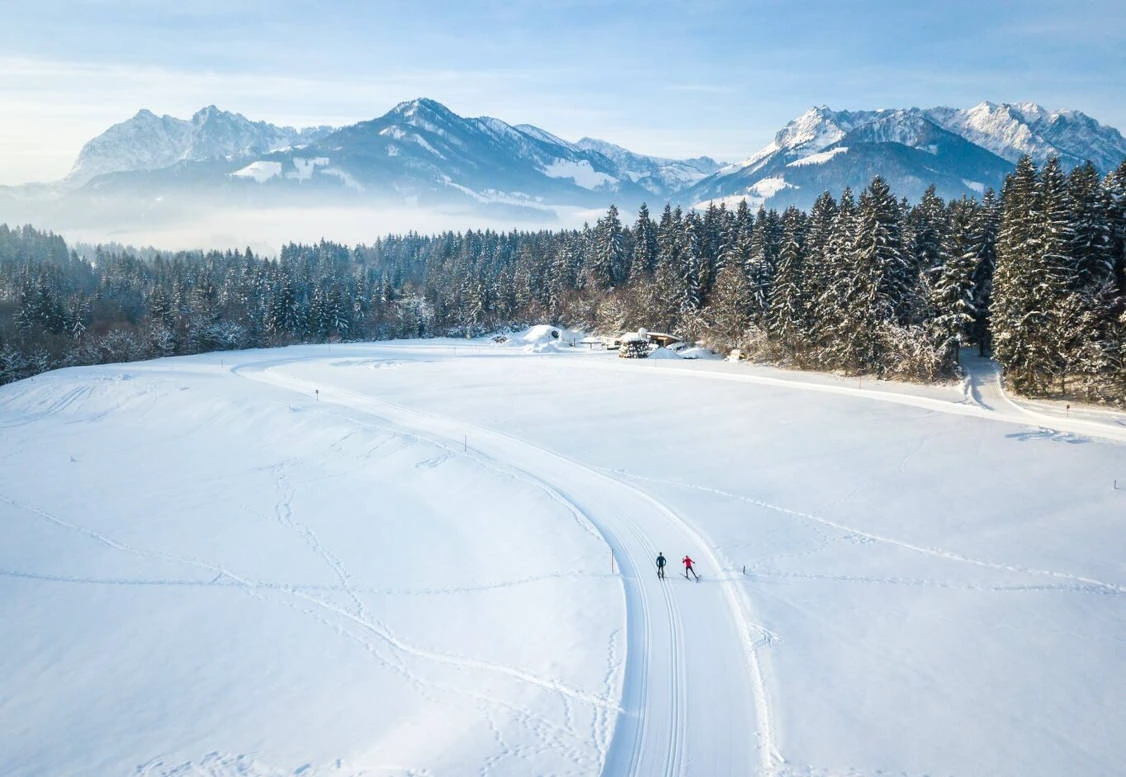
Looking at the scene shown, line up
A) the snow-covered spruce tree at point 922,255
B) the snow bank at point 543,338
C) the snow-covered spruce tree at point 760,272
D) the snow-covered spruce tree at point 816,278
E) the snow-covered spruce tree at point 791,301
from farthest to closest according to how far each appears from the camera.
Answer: the snow bank at point 543,338, the snow-covered spruce tree at point 760,272, the snow-covered spruce tree at point 791,301, the snow-covered spruce tree at point 816,278, the snow-covered spruce tree at point 922,255

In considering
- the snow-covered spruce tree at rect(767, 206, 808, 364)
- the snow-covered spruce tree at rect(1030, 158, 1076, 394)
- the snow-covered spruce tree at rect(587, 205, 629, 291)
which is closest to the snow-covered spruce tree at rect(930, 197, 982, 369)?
the snow-covered spruce tree at rect(1030, 158, 1076, 394)

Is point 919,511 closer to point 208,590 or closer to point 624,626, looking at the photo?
point 624,626

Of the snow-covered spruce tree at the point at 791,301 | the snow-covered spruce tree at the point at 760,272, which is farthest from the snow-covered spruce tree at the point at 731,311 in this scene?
the snow-covered spruce tree at the point at 791,301

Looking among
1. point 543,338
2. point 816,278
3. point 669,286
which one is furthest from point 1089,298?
point 543,338

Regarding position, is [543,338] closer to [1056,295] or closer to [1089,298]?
[1056,295]

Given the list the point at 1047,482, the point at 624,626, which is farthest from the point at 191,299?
the point at 1047,482

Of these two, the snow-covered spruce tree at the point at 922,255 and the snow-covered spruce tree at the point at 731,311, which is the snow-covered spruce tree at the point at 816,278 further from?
the snow-covered spruce tree at the point at 731,311

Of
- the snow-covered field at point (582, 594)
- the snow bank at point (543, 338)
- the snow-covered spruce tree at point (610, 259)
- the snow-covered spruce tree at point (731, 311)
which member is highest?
the snow-covered spruce tree at point (610, 259)
